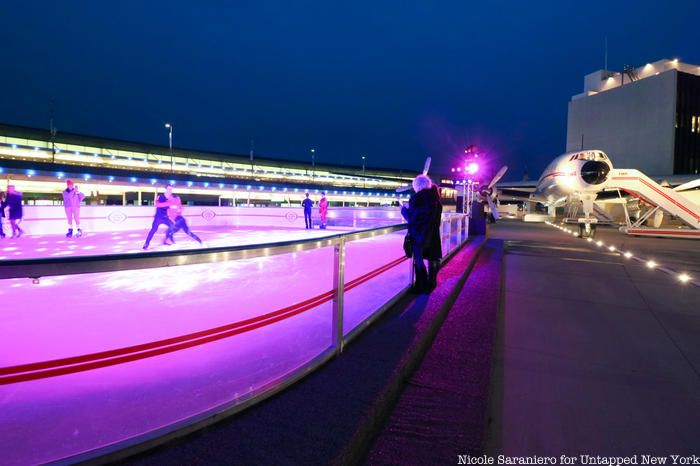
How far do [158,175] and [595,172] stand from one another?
23.5 metres

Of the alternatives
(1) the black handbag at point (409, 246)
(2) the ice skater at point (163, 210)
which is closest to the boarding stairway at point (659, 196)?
(1) the black handbag at point (409, 246)

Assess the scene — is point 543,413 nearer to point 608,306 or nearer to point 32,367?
point 32,367

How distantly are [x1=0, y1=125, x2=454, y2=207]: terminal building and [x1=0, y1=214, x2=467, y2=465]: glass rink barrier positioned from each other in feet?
49.2

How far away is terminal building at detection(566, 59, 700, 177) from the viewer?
36125 millimetres

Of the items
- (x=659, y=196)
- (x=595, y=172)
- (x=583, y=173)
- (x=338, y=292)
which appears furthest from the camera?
(x=659, y=196)

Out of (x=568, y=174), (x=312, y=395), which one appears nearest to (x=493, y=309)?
(x=312, y=395)

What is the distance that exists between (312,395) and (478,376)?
1.20m

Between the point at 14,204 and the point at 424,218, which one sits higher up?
the point at 14,204

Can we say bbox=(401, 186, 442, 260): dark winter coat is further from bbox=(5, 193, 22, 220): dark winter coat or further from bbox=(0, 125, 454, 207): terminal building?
bbox=(0, 125, 454, 207): terminal building

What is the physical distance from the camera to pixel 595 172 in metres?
14.6

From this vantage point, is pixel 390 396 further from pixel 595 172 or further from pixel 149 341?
pixel 595 172

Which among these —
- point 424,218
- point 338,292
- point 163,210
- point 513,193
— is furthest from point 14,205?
point 513,193

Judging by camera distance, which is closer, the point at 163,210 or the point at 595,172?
the point at 163,210

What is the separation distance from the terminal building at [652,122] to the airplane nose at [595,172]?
3003cm
